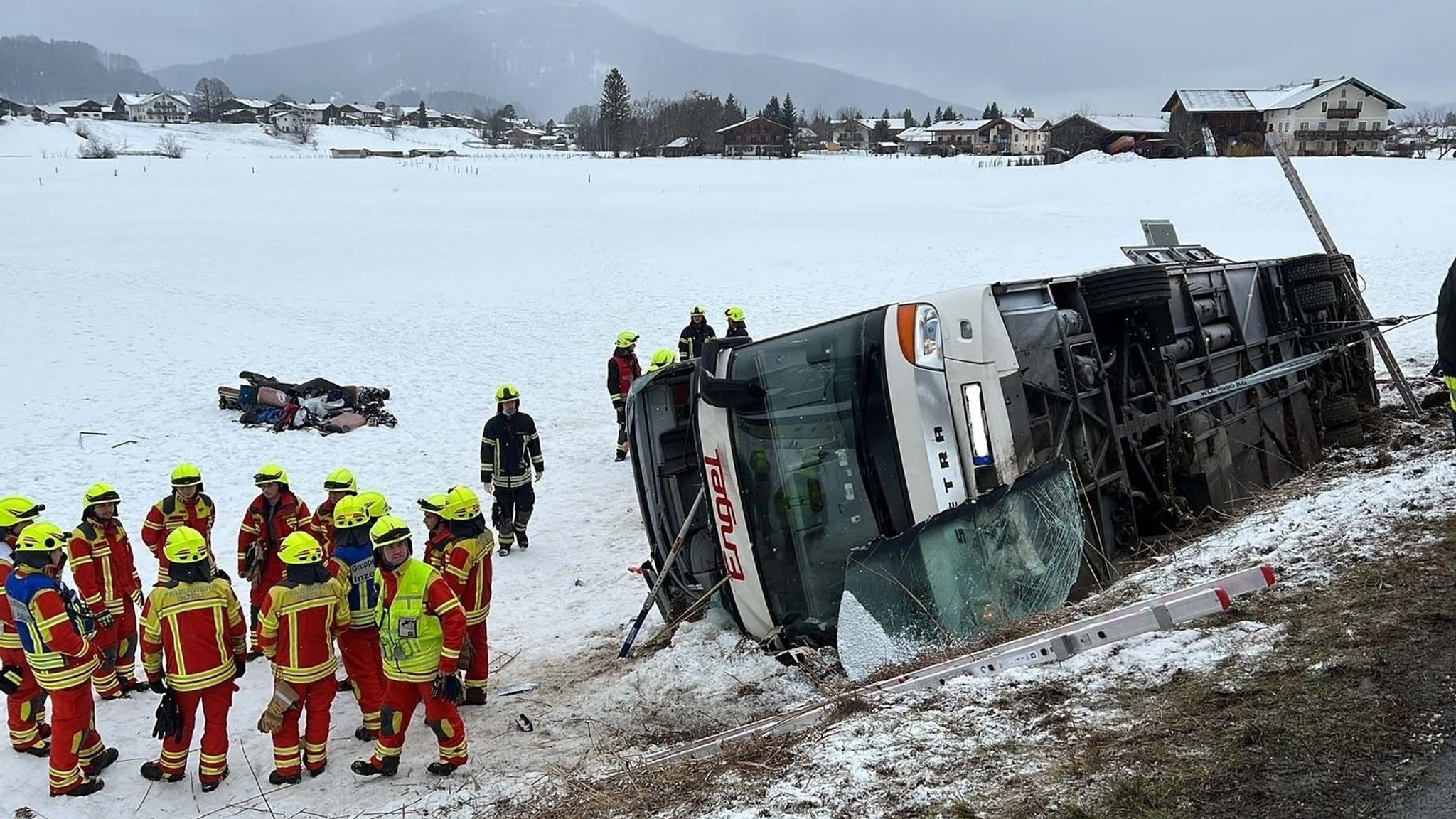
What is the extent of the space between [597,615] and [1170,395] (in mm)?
4604

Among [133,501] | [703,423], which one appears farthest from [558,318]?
[703,423]

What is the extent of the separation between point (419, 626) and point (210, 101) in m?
148

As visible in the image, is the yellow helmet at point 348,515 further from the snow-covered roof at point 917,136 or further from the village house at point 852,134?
the village house at point 852,134

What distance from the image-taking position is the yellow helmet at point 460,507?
6.25 m

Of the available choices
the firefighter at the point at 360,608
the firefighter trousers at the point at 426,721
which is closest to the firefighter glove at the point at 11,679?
the firefighter at the point at 360,608

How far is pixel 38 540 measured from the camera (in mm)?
5301

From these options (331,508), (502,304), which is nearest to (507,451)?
(331,508)

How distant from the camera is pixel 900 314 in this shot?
16.8ft

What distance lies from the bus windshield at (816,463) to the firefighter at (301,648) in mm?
2494

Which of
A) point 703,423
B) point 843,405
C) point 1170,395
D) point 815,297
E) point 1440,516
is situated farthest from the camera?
point 815,297

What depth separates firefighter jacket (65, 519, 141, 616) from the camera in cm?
636

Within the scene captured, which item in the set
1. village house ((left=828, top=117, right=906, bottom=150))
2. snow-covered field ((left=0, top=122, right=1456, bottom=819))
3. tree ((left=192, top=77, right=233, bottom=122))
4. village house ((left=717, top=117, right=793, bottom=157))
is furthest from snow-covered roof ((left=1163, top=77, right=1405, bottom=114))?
tree ((left=192, top=77, right=233, bottom=122))

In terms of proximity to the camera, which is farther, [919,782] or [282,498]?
[282,498]

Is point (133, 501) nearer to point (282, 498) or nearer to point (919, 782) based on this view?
point (282, 498)
